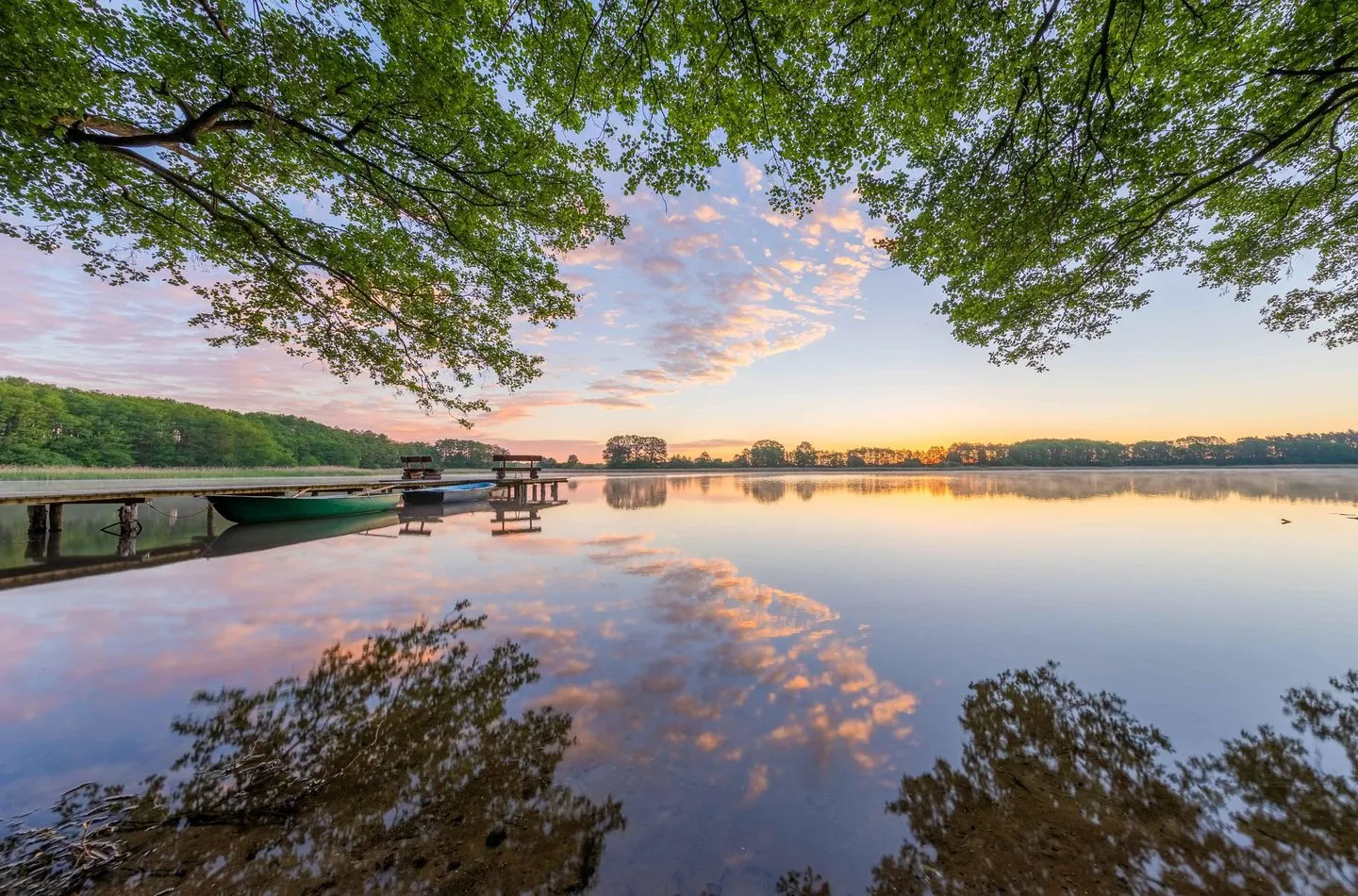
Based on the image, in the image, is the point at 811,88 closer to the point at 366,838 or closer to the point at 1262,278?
the point at 366,838

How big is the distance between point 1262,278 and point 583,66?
51.1ft

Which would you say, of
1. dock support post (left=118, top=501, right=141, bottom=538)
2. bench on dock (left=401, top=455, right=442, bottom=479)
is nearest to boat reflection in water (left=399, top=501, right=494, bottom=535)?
bench on dock (left=401, top=455, right=442, bottom=479)

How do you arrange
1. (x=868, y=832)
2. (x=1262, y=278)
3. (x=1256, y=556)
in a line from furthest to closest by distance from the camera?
(x=1256, y=556) < (x=1262, y=278) < (x=868, y=832)

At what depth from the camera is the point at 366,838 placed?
2666 mm

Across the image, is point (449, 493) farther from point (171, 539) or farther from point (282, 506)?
point (171, 539)

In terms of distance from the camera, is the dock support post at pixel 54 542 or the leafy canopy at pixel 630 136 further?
the dock support post at pixel 54 542

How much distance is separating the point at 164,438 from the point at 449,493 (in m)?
73.4

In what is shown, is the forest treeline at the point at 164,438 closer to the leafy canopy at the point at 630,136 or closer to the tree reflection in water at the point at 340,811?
the leafy canopy at the point at 630,136

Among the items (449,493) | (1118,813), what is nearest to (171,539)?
(449,493)

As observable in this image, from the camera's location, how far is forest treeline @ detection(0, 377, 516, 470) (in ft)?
161

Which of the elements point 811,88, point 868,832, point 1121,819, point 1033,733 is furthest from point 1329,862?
point 811,88

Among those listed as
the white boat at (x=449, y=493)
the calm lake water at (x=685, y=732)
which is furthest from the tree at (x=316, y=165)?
the white boat at (x=449, y=493)

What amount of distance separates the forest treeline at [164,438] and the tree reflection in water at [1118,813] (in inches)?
2261

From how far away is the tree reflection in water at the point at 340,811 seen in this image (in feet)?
7.84
